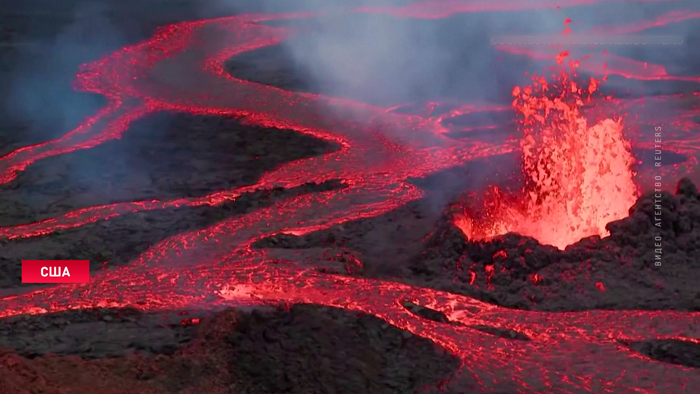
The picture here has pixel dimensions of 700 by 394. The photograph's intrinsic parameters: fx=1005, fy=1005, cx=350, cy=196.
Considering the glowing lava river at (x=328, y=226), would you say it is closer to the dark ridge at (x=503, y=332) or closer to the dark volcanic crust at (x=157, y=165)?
the dark ridge at (x=503, y=332)

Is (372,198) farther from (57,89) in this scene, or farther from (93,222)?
(57,89)

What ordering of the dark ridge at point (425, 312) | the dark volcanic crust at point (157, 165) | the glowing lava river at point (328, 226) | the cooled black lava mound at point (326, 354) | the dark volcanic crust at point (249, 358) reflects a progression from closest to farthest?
1. the dark volcanic crust at point (249, 358)
2. the cooled black lava mound at point (326, 354)
3. the glowing lava river at point (328, 226)
4. the dark ridge at point (425, 312)
5. the dark volcanic crust at point (157, 165)

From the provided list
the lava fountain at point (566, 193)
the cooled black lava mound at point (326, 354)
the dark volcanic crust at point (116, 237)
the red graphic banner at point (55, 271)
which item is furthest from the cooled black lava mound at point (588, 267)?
the red graphic banner at point (55, 271)

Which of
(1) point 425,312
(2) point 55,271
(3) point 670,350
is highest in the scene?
(2) point 55,271

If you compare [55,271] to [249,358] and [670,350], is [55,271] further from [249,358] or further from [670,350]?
[670,350]

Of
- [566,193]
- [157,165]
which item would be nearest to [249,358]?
[566,193]

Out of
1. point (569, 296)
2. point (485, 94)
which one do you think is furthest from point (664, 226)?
point (485, 94)
